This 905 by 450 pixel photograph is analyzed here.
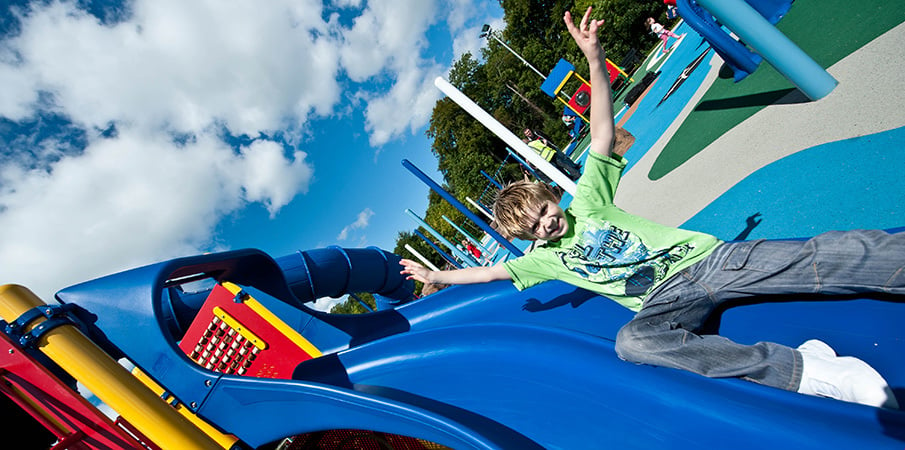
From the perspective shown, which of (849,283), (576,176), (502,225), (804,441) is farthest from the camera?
(576,176)

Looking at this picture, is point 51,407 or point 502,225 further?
point 502,225

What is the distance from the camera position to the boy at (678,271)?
1.44 metres

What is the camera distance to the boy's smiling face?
2117 millimetres

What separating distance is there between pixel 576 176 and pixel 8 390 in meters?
10.4

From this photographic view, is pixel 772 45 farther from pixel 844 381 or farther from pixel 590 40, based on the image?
pixel 844 381

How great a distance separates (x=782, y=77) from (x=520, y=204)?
463 centimetres

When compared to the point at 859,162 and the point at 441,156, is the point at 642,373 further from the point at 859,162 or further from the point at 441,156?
the point at 441,156

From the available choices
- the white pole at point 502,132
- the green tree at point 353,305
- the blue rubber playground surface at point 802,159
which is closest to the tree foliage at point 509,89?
the green tree at point 353,305

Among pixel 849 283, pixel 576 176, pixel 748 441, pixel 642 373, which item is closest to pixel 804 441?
pixel 748 441

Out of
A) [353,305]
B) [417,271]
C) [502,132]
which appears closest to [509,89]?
[353,305]

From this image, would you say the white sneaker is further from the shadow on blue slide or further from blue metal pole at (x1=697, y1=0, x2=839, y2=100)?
blue metal pole at (x1=697, y1=0, x2=839, y2=100)

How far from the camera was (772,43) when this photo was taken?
2.87 meters

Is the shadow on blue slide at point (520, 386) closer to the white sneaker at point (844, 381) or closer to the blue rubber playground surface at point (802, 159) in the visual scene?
the white sneaker at point (844, 381)

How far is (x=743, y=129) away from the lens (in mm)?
4371
